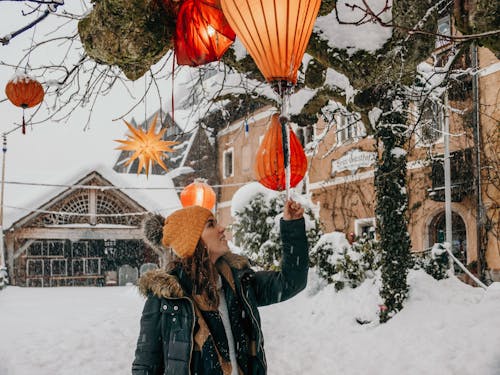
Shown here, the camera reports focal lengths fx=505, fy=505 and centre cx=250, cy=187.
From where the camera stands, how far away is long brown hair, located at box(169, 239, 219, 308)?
2.54 metres

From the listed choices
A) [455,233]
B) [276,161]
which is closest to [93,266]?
[455,233]

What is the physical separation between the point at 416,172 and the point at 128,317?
8.81 metres

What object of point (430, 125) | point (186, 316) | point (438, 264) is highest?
point (430, 125)

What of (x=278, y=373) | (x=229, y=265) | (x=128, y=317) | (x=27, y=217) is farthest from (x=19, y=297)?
(x=229, y=265)

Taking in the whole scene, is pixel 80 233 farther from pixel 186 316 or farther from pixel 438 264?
pixel 186 316

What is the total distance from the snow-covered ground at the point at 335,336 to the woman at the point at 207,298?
3.15 m

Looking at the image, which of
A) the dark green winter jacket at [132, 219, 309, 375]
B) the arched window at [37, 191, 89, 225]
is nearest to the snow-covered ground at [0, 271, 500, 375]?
the dark green winter jacket at [132, 219, 309, 375]

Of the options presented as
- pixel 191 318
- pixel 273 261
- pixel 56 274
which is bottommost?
pixel 56 274

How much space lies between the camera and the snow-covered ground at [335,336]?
17.6 feet

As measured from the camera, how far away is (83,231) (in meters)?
18.9

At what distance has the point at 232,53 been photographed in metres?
5.30

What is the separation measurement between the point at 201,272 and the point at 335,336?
218 inches

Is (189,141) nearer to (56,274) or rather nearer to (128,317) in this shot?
(56,274)

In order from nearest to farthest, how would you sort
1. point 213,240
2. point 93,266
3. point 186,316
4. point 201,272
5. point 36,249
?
point 186,316
point 201,272
point 213,240
point 36,249
point 93,266
